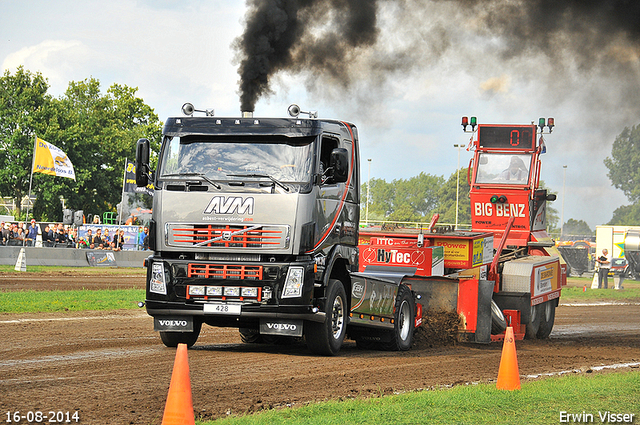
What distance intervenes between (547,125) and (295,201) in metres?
9.17

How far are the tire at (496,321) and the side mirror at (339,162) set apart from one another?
523 cm

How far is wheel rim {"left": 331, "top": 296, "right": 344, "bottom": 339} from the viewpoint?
1067 centimetres

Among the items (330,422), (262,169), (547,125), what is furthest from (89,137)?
(330,422)

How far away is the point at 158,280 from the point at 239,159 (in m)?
1.97

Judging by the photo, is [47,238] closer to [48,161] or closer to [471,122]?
[48,161]

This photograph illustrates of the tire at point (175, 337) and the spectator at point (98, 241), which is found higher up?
the spectator at point (98, 241)

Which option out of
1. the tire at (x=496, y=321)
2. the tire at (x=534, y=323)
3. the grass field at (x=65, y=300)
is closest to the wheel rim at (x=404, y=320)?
the tire at (x=496, y=321)

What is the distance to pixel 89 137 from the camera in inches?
2306

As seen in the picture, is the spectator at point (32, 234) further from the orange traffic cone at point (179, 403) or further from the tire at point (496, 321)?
the orange traffic cone at point (179, 403)

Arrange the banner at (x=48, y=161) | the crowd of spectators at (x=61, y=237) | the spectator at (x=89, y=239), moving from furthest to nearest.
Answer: the banner at (x=48, y=161), the spectator at (x=89, y=239), the crowd of spectators at (x=61, y=237)

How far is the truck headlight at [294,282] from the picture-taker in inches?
382

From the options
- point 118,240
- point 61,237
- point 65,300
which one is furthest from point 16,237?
point 65,300

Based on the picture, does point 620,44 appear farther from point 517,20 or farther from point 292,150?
point 292,150

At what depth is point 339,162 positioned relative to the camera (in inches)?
399
